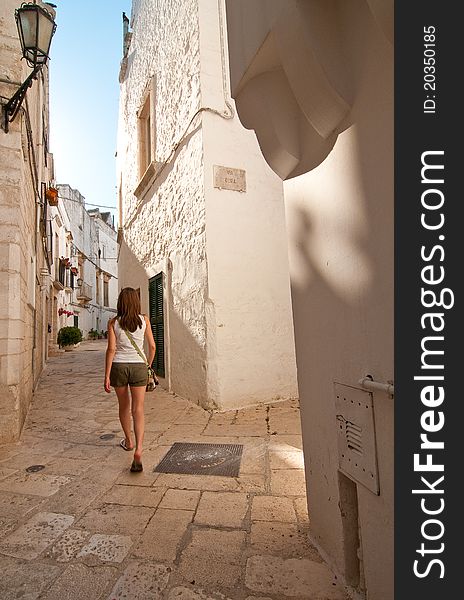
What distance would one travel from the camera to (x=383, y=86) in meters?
1.28

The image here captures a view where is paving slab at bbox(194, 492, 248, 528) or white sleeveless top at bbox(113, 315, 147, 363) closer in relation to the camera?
paving slab at bbox(194, 492, 248, 528)

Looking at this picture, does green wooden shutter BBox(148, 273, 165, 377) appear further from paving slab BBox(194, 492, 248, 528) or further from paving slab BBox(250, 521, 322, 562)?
paving slab BBox(250, 521, 322, 562)

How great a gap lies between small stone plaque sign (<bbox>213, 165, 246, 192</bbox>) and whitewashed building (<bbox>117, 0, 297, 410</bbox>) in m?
0.02

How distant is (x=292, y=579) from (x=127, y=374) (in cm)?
204

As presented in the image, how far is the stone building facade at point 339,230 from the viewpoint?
1.31m

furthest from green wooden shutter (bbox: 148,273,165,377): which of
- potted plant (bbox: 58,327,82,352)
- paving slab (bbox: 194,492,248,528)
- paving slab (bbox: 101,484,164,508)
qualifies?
potted plant (bbox: 58,327,82,352)

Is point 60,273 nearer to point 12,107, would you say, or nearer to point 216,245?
point 216,245

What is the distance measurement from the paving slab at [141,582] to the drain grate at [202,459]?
1.19 metres

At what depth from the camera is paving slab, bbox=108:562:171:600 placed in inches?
63.8

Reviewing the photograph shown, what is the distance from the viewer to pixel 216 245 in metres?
5.32

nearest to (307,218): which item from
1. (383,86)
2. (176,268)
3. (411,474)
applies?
(383,86)

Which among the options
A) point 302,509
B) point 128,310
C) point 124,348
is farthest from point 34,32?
point 302,509

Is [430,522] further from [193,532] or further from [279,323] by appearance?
[279,323]

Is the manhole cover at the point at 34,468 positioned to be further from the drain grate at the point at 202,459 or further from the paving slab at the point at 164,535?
the paving slab at the point at 164,535
